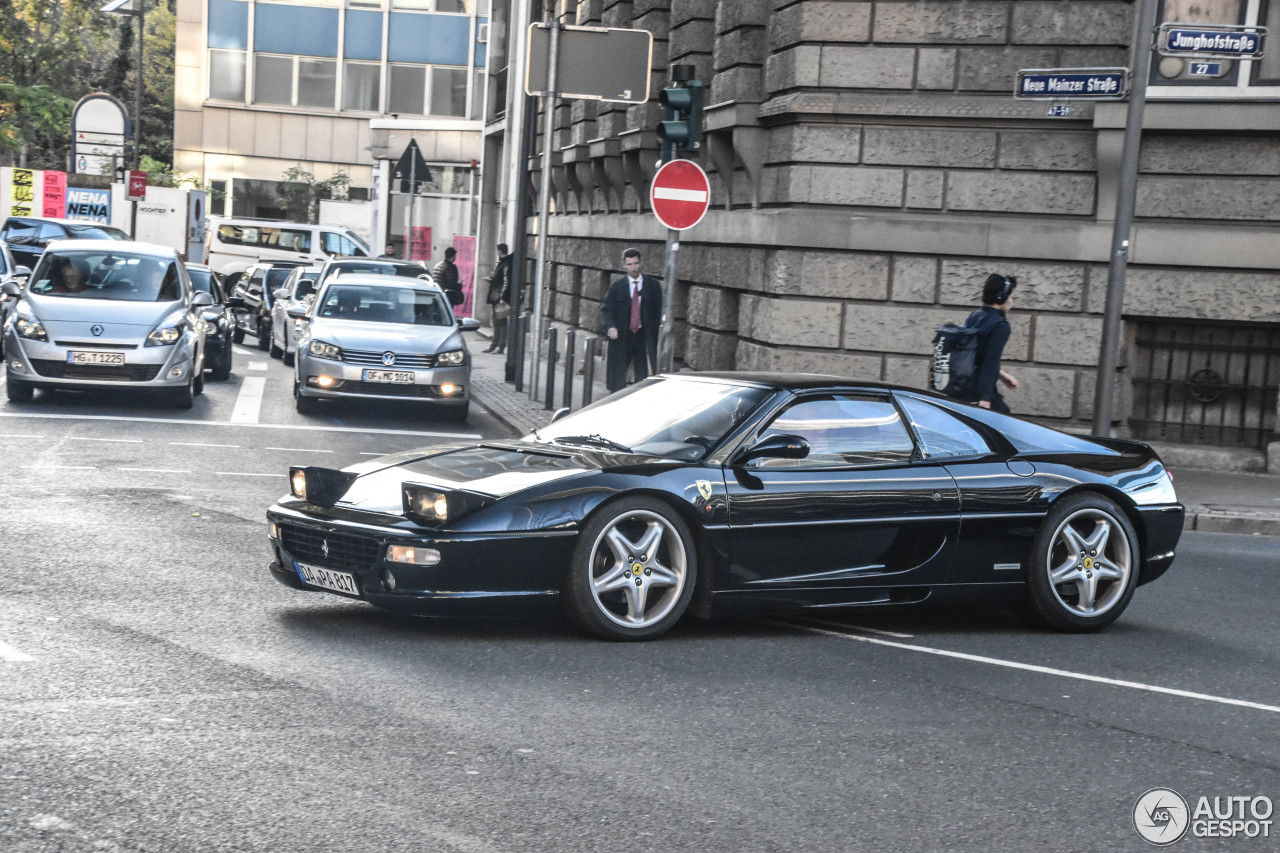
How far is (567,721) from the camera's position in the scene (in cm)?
559

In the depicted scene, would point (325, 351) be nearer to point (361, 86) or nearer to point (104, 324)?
point (104, 324)

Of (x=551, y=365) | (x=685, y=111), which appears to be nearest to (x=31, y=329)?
(x=551, y=365)

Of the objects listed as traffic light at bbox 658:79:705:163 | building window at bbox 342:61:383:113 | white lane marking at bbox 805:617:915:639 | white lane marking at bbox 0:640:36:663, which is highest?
building window at bbox 342:61:383:113

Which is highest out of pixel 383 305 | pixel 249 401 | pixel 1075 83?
pixel 1075 83

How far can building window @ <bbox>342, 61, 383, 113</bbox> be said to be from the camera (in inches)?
2410

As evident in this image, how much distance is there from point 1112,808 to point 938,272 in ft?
38.9

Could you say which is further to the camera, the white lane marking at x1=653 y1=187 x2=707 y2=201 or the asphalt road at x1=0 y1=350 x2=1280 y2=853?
the white lane marking at x1=653 y1=187 x2=707 y2=201

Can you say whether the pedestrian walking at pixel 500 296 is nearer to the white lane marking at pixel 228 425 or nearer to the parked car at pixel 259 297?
the parked car at pixel 259 297

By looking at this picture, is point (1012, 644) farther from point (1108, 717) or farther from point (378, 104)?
point (378, 104)

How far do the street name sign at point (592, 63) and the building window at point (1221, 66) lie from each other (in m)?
5.46

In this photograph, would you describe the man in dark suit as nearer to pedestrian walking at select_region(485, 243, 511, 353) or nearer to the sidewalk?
the sidewalk

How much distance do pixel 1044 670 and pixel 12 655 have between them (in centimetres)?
408

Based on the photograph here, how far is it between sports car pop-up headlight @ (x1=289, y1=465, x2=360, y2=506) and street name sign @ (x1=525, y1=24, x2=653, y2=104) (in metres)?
11.7

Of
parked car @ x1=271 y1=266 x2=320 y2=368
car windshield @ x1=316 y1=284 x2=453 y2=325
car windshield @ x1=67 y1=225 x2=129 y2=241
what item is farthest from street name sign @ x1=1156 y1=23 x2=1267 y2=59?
car windshield @ x1=67 y1=225 x2=129 y2=241
